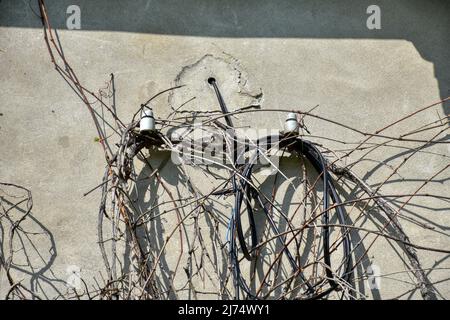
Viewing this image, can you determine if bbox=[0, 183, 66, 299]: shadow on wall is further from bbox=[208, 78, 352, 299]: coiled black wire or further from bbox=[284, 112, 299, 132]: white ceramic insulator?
bbox=[284, 112, 299, 132]: white ceramic insulator

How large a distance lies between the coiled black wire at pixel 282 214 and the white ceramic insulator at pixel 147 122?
466 mm

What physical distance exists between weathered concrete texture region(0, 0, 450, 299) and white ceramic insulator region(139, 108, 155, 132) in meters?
0.25

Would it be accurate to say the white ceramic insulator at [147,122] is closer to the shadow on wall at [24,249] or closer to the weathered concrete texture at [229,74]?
the weathered concrete texture at [229,74]

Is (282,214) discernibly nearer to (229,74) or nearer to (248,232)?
(248,232)

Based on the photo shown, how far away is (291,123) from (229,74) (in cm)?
62

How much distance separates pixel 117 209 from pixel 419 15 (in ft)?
8.39

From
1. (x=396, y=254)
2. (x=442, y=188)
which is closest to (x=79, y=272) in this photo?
(x=396, y=254)

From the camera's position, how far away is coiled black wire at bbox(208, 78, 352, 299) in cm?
422

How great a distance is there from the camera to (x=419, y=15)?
5148 mm

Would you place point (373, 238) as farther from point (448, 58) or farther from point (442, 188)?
point (448, 58)

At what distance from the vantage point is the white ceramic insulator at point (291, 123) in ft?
14.9

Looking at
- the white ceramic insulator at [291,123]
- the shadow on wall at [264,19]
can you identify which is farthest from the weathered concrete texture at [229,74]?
the white ceramic insulator at [291,123]

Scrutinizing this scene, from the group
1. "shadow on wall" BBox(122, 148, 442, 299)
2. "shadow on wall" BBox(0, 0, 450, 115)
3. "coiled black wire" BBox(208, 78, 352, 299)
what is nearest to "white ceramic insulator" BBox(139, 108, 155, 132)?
"shadow on wall" BBox(122, 148, 442, 299)

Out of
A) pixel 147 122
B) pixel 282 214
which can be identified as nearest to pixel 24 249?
pixel 147 122
